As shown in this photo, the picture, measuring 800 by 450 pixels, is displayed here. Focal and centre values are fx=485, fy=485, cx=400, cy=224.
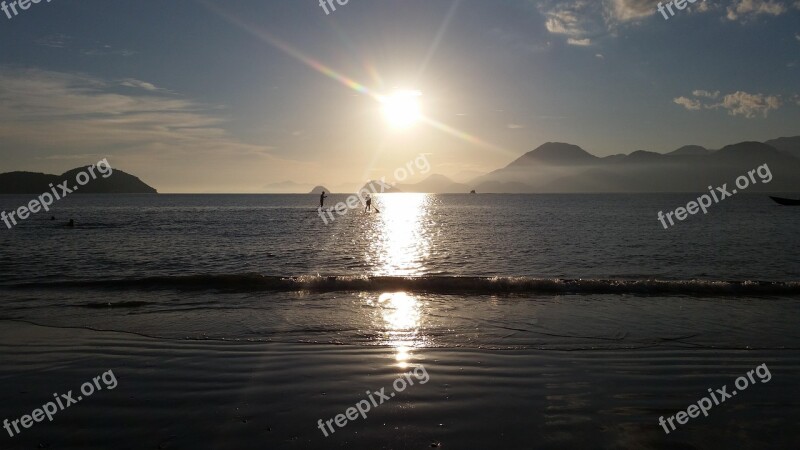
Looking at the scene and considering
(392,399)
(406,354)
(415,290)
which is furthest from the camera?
(415,290)

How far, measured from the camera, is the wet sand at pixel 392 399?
6.51 m

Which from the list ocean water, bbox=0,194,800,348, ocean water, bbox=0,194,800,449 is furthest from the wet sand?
ocean water, bbox=0,194,800,348

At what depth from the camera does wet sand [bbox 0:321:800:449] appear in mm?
6508

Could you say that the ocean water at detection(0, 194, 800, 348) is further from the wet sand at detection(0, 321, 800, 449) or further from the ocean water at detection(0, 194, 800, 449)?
the wet sand at detection(0, 321, 800, 449)

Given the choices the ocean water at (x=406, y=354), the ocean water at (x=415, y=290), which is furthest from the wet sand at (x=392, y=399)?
the ocean water at (x=415, y=290)

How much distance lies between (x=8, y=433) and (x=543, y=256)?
31776 millimetres

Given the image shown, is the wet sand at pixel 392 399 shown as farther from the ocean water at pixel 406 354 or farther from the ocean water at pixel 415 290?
the ocean water at pixel 415 290

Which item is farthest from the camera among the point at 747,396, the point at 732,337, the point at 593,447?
the point at 732,337

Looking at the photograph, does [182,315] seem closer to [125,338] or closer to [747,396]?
[125,338]

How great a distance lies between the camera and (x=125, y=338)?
1256 centimetres

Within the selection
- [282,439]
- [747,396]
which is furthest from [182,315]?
[747,396]

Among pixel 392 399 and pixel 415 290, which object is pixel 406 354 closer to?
pixel 392 399

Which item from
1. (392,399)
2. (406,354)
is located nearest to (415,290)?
(406,354)

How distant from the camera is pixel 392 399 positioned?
8023 mm
